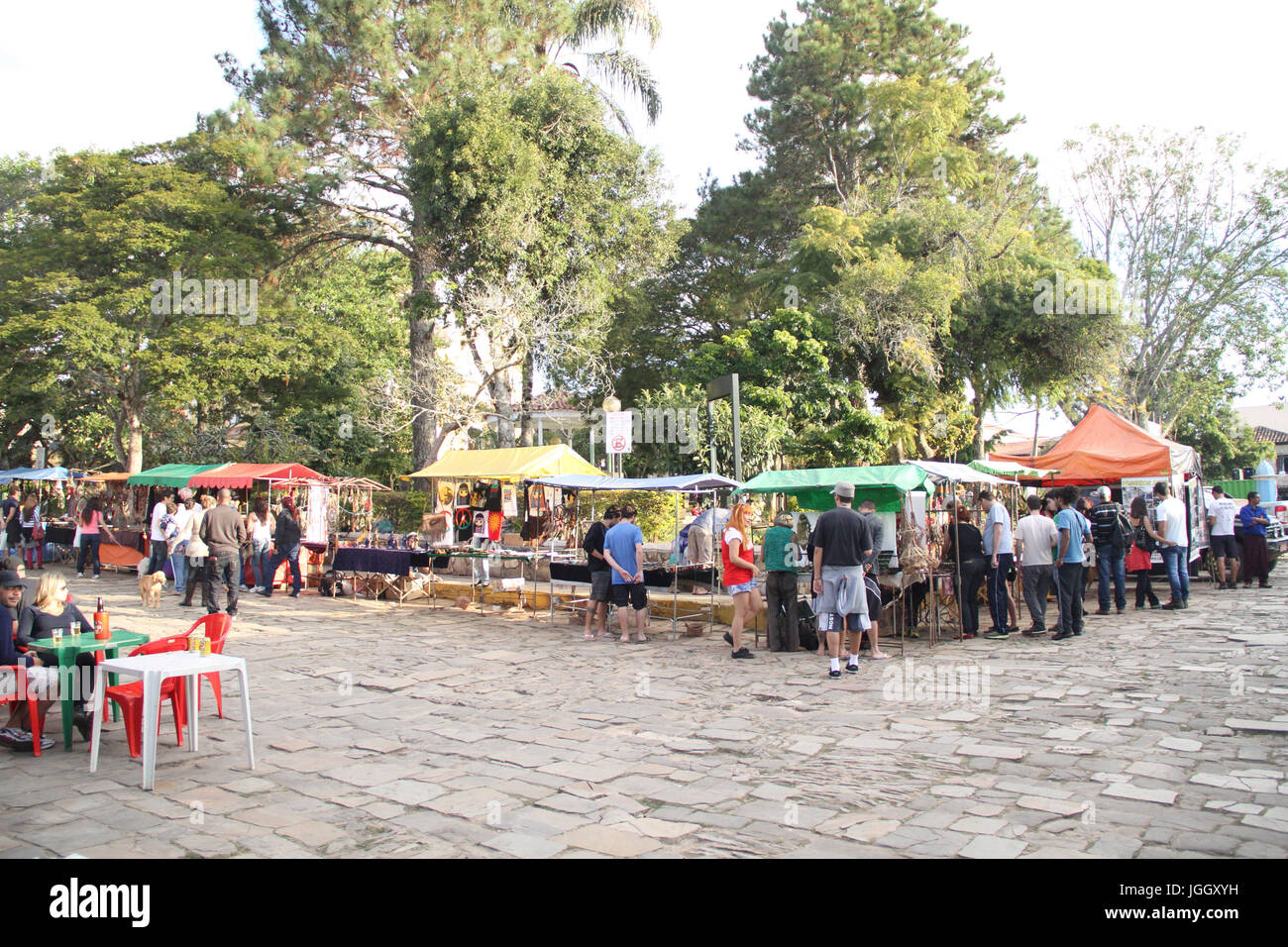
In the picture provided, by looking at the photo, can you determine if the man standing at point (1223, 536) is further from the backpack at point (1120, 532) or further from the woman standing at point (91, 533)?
the woman standing at point (91, 533)

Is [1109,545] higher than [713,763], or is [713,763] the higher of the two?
[1109,545]

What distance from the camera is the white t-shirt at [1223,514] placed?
14.0m

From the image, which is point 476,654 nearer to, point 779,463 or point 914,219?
point 779,463

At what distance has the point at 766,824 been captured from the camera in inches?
181

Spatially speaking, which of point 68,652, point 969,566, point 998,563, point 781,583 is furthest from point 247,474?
point 998,563

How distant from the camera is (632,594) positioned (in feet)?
37.2

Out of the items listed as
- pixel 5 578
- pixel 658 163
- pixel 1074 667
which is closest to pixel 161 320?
pixel 658 163

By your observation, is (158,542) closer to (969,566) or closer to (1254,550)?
(969,566)

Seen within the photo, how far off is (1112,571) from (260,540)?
14007mm

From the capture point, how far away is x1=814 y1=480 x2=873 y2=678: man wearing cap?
8656 millimetres

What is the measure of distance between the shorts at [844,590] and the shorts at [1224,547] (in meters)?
9.44

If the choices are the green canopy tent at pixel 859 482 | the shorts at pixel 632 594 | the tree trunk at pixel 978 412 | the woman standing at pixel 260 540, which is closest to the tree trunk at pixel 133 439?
the woman standing at pixel 260 540

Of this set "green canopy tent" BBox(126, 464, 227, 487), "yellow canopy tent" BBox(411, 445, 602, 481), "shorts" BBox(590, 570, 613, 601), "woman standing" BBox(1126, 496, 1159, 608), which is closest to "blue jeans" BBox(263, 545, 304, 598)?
"yellow canopy tent" BBox(411, 445, 602, 481)
